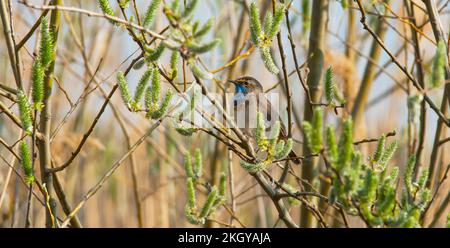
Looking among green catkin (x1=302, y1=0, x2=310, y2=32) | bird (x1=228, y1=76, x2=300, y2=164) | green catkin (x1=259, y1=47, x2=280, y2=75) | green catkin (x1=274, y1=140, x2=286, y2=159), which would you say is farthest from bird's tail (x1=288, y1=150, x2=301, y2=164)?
green catkin (x1=302, y1=0, x2=310, y2=32)

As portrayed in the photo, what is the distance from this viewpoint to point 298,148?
5438 mm

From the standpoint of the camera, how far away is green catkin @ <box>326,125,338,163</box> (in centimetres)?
150

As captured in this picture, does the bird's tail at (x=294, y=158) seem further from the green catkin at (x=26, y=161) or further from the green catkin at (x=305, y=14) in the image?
the green catkin at (x=305, y=14)

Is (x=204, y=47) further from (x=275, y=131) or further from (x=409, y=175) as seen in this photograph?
(x=409, y=175)

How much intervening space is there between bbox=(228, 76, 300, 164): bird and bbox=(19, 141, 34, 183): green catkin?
1.13 m

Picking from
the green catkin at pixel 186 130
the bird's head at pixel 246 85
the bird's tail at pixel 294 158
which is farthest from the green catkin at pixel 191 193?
the bird's head at pixel 246 85

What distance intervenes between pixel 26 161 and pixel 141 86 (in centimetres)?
43

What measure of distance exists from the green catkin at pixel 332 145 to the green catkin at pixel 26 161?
95 centimetres

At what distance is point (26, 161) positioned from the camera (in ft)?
6.59

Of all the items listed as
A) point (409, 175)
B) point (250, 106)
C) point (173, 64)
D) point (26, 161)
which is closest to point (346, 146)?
point (409, 175)

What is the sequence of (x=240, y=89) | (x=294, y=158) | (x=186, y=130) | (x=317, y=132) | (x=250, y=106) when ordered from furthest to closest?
(x=240, y=89) < (x=250, y=106) < (x=294, y=158) < (x=186, y=130) < (x=317, y=132)

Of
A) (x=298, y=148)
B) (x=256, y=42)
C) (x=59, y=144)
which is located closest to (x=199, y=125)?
(x=256, y=42)

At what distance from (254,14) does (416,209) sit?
73 cm

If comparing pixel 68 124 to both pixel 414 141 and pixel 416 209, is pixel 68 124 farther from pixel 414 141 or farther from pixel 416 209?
pixel 416 209
